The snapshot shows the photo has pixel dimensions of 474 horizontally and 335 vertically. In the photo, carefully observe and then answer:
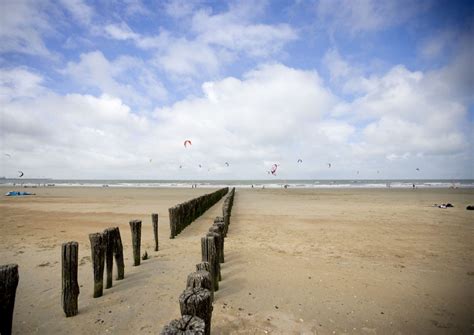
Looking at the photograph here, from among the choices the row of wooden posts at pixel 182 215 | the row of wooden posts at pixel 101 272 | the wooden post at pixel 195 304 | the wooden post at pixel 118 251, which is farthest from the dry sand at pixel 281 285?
the wooden post at pixel 195 304

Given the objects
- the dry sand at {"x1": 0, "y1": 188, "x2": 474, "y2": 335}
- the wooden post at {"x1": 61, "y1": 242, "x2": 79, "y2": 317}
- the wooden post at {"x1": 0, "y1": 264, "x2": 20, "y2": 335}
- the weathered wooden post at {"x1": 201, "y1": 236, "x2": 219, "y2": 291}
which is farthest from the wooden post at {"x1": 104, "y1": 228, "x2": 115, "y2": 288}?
the weathered wooden post at {"x1": 201, "y1": 236, "x2": 219, "y2": 291}

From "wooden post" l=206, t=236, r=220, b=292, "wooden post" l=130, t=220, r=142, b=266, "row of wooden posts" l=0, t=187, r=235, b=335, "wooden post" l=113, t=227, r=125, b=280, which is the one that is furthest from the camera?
"wooden post" l=130, t=220, r=142, b=266

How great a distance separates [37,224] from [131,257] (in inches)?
327

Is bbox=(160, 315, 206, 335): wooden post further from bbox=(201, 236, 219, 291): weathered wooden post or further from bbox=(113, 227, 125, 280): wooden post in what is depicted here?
bbox=(113, 227, 125, 280): wooden post

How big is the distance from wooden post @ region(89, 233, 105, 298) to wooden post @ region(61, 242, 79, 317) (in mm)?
544

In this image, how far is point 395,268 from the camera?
22.0ft

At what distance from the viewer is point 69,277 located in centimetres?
416

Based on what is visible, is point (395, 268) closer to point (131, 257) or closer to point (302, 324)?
point (302, 324)

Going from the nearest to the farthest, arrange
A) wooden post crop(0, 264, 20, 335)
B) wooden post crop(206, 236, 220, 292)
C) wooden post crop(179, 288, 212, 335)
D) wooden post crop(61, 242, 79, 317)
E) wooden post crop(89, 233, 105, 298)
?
wooden post crop(179, 288, 212, 335) < wooden post crop(0, 264, 20, 335) < wooden post crop(61, 242, 79, 317) < wooden post crop(89, 233, 105, 298) < wooden post crop(206, 236, 220, 292)

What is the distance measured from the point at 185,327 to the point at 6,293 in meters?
2.81

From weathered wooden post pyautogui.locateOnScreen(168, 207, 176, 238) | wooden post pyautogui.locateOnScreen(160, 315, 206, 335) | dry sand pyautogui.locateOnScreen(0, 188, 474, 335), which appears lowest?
dry sand pyautogui.locateOnScreen(0, 188, 474, 335)

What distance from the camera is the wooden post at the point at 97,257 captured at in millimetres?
4746

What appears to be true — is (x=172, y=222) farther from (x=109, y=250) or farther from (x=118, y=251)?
(x=109, y=250)

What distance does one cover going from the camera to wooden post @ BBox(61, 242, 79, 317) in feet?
13.4
